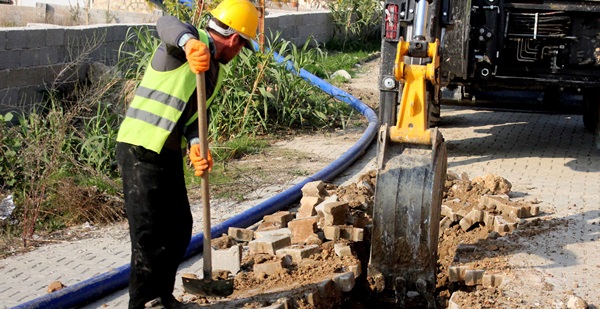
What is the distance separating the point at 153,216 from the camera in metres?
4.56

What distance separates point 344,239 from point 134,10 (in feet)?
35.6

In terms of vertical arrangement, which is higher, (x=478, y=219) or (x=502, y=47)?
(x=502, y=47)

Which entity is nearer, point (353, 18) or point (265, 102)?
point (265, 102)

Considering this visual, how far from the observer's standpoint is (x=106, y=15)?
43.9ft

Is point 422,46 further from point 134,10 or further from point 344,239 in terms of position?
point 134,10

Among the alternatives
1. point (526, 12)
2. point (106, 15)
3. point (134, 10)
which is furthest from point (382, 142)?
point (134, 10)

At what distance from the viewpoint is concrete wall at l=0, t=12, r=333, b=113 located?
8.50m

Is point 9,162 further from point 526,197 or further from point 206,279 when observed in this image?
point 526,197

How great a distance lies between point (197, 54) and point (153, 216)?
918mm

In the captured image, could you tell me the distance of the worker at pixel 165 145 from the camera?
14.7 feet

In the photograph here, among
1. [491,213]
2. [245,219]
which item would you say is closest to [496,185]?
[491,213]

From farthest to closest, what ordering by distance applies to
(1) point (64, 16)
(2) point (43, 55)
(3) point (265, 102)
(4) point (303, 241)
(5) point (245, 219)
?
(1) point (64, 16)
(3) point (265, 102)
(2) point (43, 55)
(5) point (245, 219)
(4) point (303, 241)

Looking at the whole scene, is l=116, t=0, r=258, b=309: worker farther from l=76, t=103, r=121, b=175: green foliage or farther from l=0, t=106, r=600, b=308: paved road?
l=76, t=103, r=121, b=175: green foliage

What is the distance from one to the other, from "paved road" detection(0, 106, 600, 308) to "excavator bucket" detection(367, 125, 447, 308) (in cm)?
57
